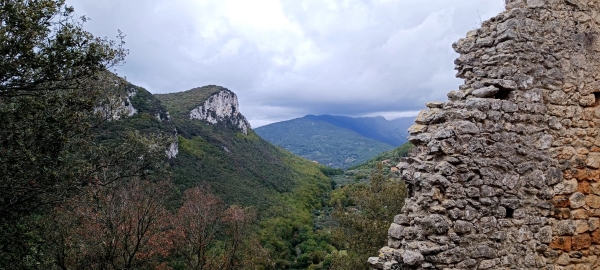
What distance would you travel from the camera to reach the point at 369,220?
13.3m

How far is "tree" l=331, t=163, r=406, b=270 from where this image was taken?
12750 millimetres

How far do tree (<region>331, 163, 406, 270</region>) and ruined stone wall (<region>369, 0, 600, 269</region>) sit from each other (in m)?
8.28

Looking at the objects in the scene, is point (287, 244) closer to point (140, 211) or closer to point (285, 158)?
point (140, 211)

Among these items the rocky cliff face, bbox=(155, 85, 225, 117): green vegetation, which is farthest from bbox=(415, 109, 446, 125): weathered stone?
the rocky cliff face

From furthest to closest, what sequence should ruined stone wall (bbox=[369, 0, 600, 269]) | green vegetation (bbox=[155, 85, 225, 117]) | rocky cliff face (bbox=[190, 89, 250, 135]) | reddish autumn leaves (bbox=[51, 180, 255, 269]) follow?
rocky cliff face (bbox=[190, 89, 250, 135])
green vegetation (bbox=[155, 85, 225, 117])
reddish autumn leaves (bbox=[51, 180, 255, 269])
ruined stone wall (bbox=[369, 0, 600, 269])

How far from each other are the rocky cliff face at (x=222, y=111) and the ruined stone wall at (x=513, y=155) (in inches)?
3048

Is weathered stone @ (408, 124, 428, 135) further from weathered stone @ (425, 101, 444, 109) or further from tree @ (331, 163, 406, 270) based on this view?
tree @ (331, 163, 406, 270)

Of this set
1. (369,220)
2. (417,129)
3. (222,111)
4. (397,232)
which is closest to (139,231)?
(369,220)

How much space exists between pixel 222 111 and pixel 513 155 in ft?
299

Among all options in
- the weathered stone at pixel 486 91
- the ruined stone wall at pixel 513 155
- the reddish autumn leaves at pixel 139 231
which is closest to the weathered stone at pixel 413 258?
the ruined stone wall at pixel 513 155

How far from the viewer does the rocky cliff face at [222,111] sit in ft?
272

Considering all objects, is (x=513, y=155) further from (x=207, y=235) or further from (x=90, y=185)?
(x=207, y=235)

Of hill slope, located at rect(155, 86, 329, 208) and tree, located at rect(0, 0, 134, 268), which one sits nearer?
tree, located at rect(0, 0, 134, 268)

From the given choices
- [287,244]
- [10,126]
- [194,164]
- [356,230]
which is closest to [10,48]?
[10,126]
